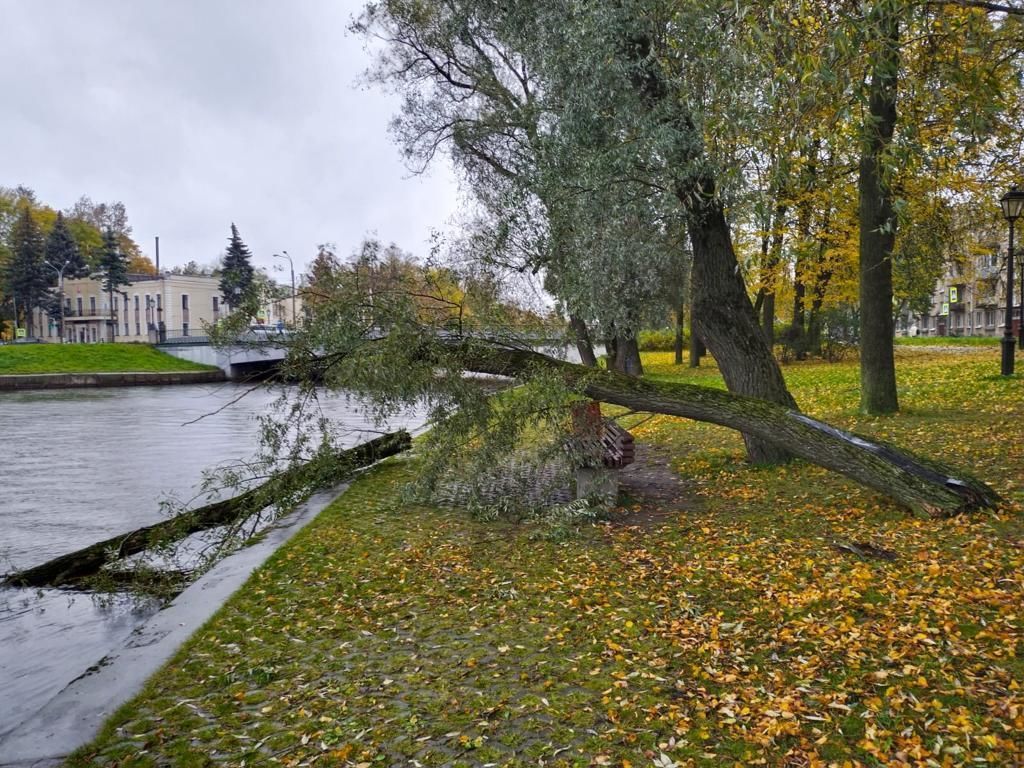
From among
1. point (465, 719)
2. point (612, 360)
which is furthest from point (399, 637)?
point (612, 360)

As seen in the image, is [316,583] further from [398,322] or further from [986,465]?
[986,465]

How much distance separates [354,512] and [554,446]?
254cm

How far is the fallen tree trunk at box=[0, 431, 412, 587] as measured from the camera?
6.68 m

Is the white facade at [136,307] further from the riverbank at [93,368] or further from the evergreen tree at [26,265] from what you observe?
the riverbank at [93,368]

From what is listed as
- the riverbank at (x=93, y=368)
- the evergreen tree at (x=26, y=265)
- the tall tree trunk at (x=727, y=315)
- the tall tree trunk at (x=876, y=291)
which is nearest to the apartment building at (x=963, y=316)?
the tall tree trunk at (x=876, y=291)

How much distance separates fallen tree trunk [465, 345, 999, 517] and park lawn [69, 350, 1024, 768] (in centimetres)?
24

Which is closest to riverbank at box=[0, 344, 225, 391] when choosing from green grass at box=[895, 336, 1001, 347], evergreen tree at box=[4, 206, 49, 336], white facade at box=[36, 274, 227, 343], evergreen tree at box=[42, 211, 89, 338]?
evergreen tree at box=[4, 206, 49, 336]

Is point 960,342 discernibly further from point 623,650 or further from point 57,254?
point 57,254

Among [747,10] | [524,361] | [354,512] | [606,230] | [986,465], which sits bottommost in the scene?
[354,512]

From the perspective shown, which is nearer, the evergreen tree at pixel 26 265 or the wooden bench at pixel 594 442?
the wooden bench at pixel 594 442

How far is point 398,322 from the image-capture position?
270 inches

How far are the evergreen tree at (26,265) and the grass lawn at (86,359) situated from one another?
23.9 m

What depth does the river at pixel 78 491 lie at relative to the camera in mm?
5230

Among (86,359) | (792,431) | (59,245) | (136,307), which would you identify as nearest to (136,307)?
(136,307)
